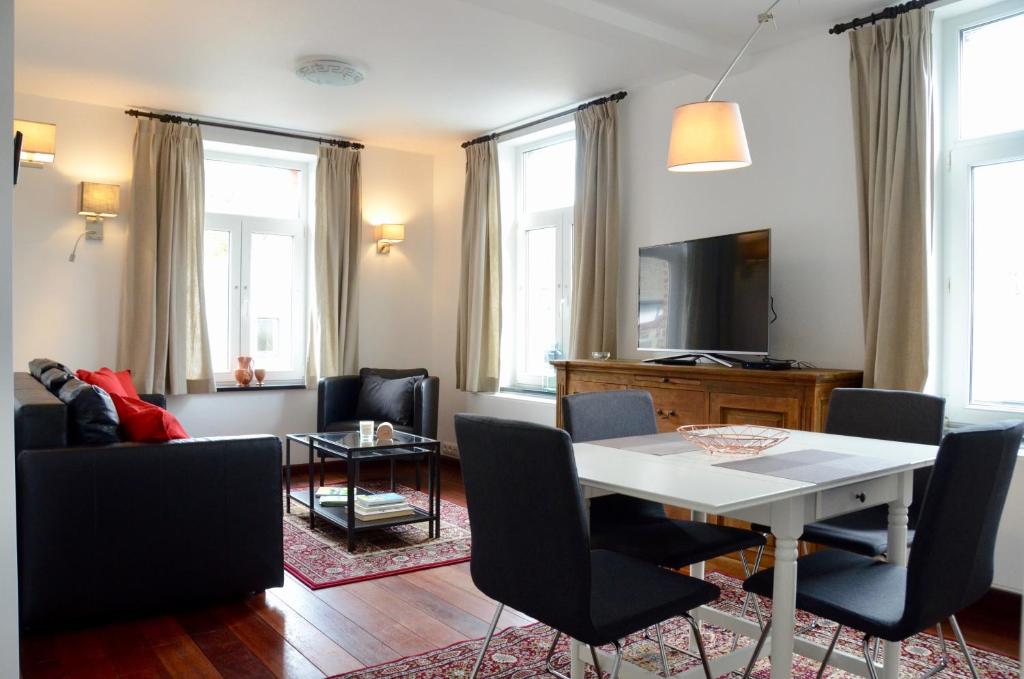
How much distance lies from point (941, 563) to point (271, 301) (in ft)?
18.4

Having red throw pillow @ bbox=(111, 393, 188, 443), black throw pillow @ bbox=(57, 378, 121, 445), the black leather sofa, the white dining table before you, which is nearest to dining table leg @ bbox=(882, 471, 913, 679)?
the white dining table

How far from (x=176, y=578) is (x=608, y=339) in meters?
2.96

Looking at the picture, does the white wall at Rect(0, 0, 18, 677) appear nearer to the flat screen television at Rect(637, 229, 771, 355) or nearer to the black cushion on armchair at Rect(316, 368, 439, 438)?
the flat screen television at Rect(637, 229, 771, 355)

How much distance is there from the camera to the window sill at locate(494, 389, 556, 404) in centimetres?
593

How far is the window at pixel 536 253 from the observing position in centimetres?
602

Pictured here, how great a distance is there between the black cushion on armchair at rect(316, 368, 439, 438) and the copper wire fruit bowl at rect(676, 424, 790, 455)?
3336mm

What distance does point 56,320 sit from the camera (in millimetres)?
5480

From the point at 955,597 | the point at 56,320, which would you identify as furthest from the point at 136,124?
the point at 955,597

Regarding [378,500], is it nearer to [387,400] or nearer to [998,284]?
[387,400]

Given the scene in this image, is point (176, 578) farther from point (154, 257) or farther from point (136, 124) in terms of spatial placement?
point (136, 124)

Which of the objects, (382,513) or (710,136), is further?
(382,513)

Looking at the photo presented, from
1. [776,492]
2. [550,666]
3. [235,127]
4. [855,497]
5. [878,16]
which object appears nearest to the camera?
A: [776,492]

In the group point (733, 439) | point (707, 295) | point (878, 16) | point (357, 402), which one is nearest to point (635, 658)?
point (733, 439)

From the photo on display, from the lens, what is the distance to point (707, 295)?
4398mm
